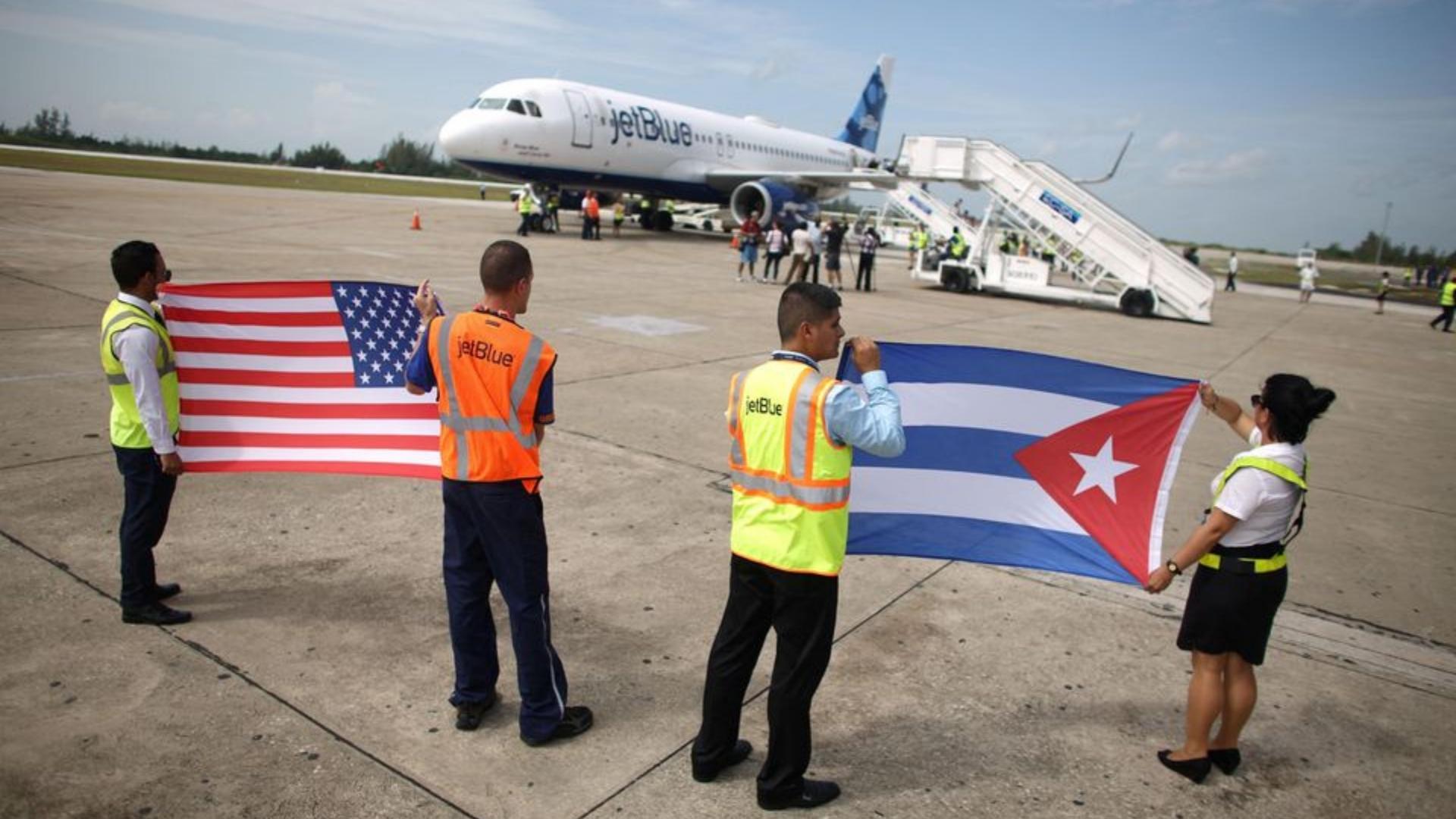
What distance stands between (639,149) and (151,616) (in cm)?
2800

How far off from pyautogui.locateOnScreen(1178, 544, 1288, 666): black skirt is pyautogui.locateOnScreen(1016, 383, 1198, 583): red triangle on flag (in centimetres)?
36

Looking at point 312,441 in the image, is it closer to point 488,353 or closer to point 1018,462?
point 488,353

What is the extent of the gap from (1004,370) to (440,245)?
2074 cm

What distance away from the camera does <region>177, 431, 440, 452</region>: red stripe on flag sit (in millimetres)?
4590

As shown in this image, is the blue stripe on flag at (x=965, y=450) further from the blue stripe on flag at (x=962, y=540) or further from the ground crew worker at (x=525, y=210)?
the ground crew worker at (x=525, y=210)

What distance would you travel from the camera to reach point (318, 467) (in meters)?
4.70

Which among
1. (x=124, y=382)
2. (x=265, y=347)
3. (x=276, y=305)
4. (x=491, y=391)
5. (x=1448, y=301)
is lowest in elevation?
(x=124, y=382)

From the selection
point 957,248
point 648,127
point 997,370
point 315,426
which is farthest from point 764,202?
point 997,370

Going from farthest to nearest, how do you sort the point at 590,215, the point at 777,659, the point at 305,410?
1. the point at 590,215
2. the point at 305,410
3. the point at 777,659

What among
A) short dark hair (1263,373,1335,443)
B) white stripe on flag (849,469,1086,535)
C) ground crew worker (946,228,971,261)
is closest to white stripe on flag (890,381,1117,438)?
white stripe on flag (849,469,1086,535)

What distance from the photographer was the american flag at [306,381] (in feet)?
15.1

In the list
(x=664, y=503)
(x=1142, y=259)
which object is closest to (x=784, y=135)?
(x=1142, y=259)

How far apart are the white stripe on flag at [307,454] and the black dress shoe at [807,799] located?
2481 millimetres

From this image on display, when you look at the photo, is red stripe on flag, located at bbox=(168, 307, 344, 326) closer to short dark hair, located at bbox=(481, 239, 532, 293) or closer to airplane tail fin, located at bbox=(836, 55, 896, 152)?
short dark hair, located at bbox=(481, 239, 532, 293)
